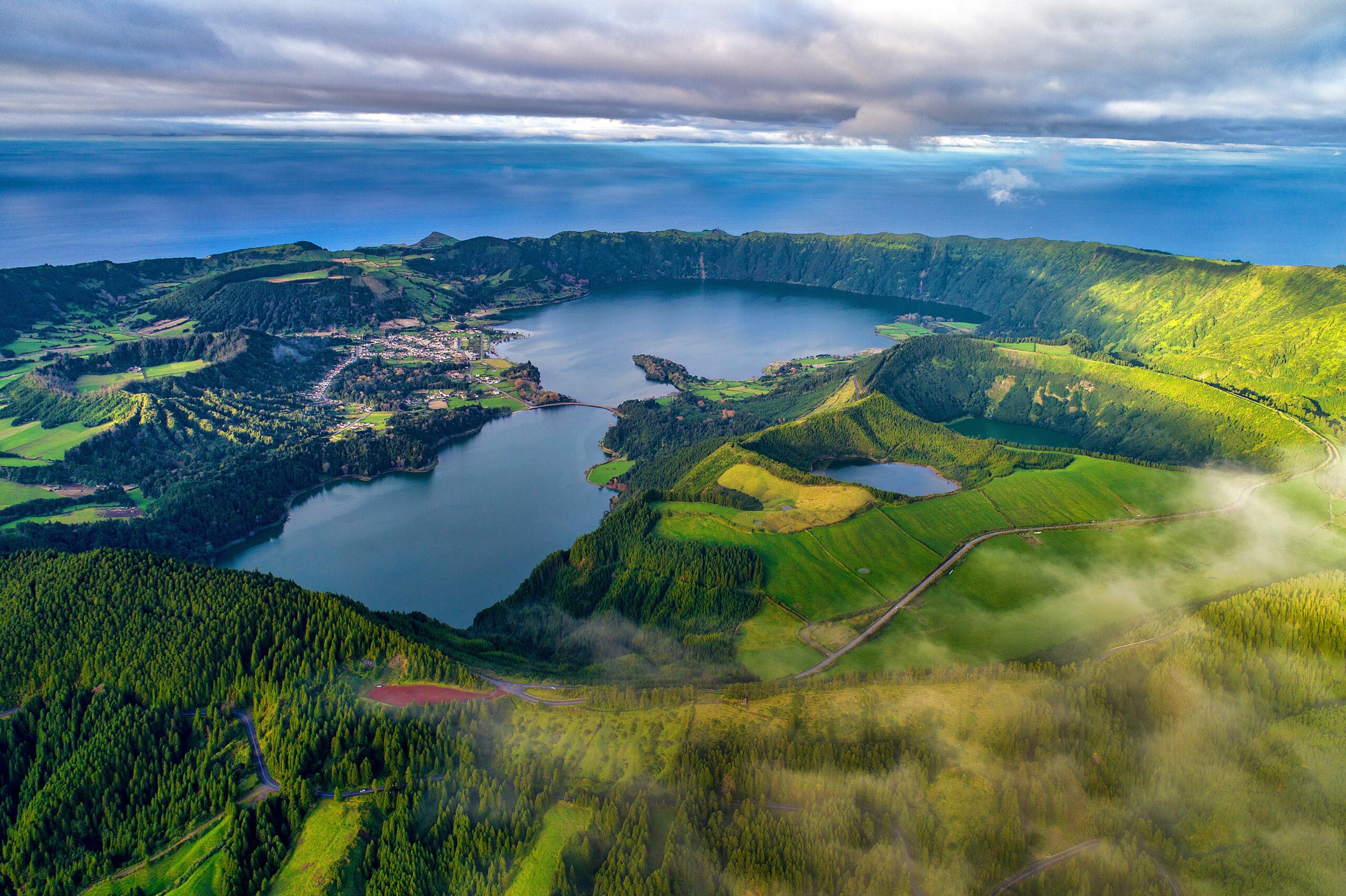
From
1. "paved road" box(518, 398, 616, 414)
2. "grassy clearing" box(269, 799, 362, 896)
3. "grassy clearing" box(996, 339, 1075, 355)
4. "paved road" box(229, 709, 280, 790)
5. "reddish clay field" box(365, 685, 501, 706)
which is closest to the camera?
"grassy clearing" box(269, 799, 362, 896)

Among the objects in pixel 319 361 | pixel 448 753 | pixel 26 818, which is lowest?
pixel 319 361

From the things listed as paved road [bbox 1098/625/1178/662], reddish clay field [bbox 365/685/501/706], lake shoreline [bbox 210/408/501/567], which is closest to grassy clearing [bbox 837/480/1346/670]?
paved road [bbox 1098/625/1178/662]

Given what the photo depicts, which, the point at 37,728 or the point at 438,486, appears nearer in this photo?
the point at 37,728

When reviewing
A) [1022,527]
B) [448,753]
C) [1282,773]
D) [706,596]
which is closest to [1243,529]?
[1022,527]

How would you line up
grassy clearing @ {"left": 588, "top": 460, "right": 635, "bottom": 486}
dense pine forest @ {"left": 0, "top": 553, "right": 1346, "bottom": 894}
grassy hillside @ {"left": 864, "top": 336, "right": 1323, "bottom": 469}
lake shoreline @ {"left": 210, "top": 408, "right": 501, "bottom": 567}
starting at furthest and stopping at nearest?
grassy hillside @ {"left": 864, "top": 336, "right": 1323, "bottom": 469} < grassy clearing @ {"left": 588, "top": 460, "right": 635, "bottom": 486} < lake shoreline @ {"left": 210, "top": 408, "right": 501, "bottom": 567} < dense pine forest @ {"left": 0, "top": 553, "right": 1346, "bottom": 894}

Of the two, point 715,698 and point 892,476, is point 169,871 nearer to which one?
point 715,698

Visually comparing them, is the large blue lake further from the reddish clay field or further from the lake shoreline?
the reddish clay field

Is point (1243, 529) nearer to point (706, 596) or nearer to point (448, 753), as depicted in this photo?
point (706, 596)

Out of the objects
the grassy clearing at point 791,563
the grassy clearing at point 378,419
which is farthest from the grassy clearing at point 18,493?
the grassy clearing at point 791,563
